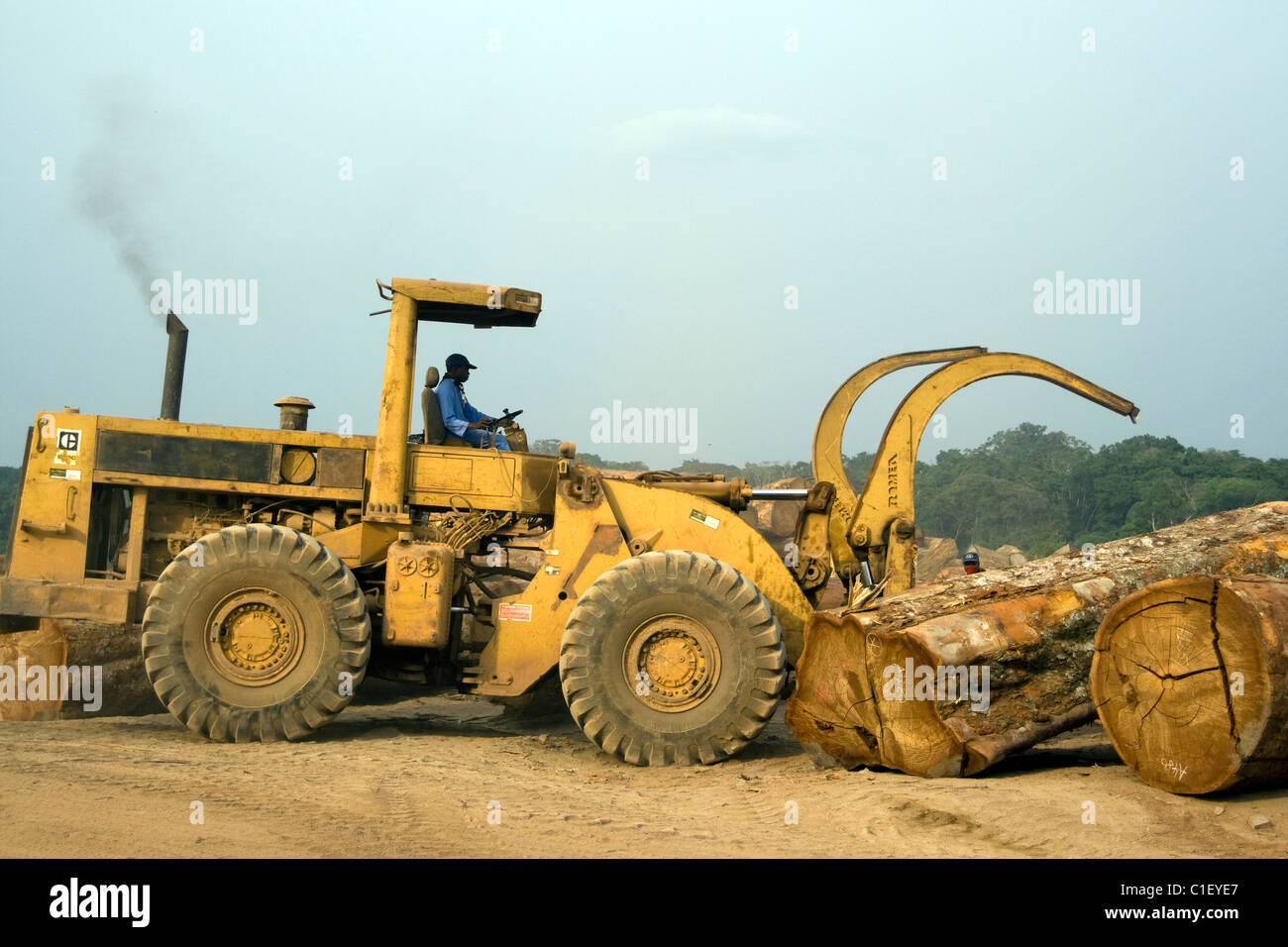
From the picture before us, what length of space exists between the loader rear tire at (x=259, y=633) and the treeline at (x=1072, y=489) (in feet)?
58.3

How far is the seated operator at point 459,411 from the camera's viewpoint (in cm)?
880

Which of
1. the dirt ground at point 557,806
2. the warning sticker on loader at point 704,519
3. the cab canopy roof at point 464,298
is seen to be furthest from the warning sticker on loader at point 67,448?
the warning sticker on loader at point 704,519

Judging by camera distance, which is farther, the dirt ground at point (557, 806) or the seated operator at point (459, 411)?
the seated operator at point (459, 411)

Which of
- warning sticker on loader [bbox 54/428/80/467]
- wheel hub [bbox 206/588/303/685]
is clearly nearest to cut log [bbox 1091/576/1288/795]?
wheel hub [bbox 206/588/303/685]

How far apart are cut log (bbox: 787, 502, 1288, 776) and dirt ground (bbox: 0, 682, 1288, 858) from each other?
232 millimetres

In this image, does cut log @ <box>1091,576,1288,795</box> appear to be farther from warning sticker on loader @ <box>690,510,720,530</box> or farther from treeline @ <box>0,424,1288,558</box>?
treeline @ <box>0,424,1288,558</box>

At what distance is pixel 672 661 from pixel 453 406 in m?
2.82

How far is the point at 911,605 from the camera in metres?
7.09

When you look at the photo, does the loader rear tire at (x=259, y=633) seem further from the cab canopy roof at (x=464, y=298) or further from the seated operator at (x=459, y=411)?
the cab canopy roof at (x=464, y=298)

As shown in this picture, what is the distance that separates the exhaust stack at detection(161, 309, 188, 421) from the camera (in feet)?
29.7

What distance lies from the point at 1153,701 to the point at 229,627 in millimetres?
5932

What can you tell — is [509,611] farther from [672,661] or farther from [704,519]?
[704,519]

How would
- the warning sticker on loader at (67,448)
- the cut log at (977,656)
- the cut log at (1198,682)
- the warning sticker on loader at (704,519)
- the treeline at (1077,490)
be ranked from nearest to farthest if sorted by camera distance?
the cut log at (1198,682)
the cut log at (977,656)
the warning sticker on loader at (67,448)
the warning sticker on loader at (704,519)
the treeline at (1077,490)

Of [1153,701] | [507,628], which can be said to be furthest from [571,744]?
[1153,701]
